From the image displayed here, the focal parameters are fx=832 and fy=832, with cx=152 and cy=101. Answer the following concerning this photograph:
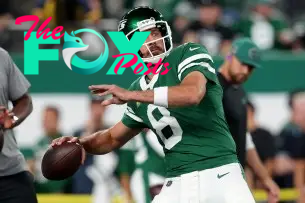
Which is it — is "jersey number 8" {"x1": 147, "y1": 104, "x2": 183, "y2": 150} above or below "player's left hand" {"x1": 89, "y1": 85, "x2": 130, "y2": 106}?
below

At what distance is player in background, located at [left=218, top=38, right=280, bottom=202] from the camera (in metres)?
6.25

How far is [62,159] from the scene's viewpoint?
497cm

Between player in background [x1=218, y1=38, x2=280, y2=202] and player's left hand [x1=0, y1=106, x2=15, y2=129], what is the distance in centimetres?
175

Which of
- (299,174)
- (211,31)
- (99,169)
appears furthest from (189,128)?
(211,31)

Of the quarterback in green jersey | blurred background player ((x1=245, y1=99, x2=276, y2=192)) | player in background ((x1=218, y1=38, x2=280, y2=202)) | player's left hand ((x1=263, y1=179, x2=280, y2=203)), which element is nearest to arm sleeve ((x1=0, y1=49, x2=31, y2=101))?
the quarterback in green jersey

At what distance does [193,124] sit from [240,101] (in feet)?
5.10

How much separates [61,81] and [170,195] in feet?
16.7

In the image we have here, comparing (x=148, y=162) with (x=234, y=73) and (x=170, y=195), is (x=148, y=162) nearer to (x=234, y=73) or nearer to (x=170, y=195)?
(x=234, y=73)

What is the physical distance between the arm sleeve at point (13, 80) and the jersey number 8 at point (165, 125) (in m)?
0.96

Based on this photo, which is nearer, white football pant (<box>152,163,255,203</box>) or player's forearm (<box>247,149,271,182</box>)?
white football pant (<box>152,163,255,203</box>)

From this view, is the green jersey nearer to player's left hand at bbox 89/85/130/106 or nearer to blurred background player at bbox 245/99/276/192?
player's left hand at bbox 89/85/130/106

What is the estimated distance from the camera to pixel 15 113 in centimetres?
541

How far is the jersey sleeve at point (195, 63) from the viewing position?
467 cm

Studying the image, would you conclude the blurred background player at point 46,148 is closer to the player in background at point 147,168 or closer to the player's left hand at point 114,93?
the player in background at point 147,168
